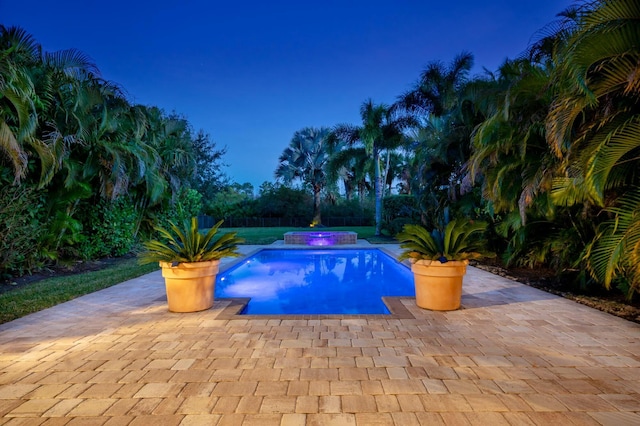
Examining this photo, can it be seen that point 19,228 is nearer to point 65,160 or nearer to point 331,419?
point 65,160

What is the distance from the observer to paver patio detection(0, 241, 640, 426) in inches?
87.0

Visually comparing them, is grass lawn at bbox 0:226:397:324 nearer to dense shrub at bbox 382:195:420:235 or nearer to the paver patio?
the paver patio

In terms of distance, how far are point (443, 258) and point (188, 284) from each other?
3.47 metres

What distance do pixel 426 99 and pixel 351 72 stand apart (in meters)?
17.2

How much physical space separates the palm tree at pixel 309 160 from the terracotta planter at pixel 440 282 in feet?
78.9

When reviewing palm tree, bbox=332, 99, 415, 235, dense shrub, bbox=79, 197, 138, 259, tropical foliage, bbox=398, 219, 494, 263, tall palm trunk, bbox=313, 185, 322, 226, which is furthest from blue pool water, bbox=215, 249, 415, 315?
tall palm trunk, bbox=313, 185, 322, 226

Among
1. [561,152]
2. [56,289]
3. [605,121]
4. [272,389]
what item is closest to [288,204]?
[56,289]

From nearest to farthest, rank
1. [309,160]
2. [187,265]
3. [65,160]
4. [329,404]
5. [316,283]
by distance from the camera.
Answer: [329,404]
[187,265]
[65,160]
[316,283]
[309,160]

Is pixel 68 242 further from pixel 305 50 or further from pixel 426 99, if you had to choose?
pixel 305 50

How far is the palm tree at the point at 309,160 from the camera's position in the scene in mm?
29391

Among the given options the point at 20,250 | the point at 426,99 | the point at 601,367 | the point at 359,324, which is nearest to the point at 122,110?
the point at 20,250

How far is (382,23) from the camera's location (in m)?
19.6

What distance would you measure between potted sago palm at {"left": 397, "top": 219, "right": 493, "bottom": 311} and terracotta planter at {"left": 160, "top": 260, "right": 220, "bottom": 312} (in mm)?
2802

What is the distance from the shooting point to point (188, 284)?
4.65 m
